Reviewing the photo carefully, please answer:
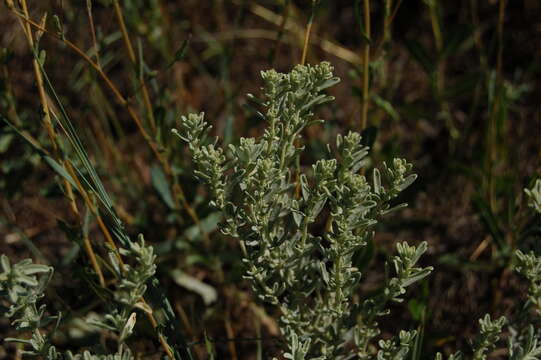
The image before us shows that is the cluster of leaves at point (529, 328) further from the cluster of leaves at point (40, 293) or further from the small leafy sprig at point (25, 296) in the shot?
the small leafy sprig at point (25, 296)

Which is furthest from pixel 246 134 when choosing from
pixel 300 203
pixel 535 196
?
pixel 535 196

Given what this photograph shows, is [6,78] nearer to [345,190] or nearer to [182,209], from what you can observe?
[182,209]

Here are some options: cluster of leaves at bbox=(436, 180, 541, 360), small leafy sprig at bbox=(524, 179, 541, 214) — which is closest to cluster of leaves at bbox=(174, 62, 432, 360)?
cluster of leaves at bbox=(436, 180, 541, 360)

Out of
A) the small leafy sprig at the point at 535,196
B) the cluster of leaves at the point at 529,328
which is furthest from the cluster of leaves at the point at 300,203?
the small leafy sprig at the point at 535,196

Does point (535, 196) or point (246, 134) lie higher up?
point (535, 196)

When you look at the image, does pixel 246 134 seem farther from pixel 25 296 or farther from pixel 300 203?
pixel 25 296

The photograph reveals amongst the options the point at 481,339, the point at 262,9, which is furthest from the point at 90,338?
the point at 262,9
